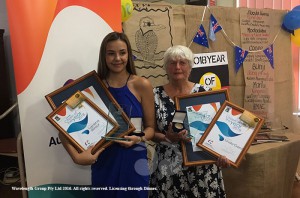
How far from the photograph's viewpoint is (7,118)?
303 centimetres

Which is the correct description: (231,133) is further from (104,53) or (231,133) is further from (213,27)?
(213,27)

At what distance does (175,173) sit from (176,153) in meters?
0.11

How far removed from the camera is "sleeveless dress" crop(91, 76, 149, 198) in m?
1.33

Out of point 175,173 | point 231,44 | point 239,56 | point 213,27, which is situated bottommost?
point 175,173

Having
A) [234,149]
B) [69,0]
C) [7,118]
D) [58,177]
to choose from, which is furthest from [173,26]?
[7,118]

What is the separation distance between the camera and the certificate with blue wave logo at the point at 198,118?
142cm

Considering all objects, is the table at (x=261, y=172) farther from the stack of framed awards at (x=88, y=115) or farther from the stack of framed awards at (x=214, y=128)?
the stack of framed awards at (x=88, y=115)

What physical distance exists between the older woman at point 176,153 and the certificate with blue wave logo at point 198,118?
0.36 ft

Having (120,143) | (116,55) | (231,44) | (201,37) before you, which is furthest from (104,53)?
(231,44)

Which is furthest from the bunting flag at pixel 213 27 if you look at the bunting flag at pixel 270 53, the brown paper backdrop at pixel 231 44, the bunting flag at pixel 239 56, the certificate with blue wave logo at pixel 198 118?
the certificate with blue wave logo at pixel 198 118

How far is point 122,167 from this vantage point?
1331mm

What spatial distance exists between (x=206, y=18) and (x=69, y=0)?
1.20m

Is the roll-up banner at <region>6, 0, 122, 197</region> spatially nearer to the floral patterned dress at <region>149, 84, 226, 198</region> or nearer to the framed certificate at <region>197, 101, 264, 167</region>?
the floral patterned dress at <region>149, 84, 226, 198</region>

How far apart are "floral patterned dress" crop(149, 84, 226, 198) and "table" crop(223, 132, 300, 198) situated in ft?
2.57
